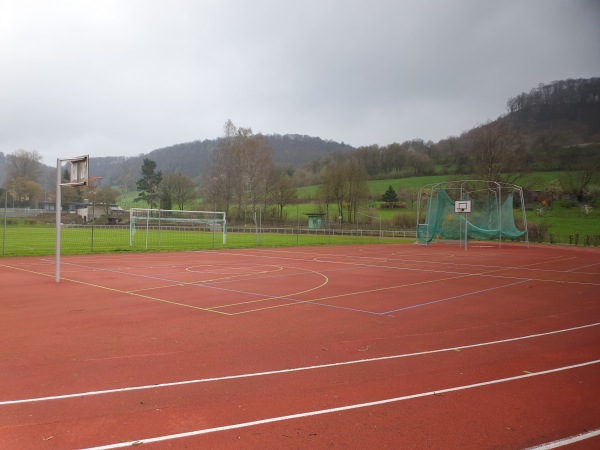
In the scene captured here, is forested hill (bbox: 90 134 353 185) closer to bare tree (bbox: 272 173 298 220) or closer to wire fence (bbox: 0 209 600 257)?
bare tree (bbox: 272 173 298 220)

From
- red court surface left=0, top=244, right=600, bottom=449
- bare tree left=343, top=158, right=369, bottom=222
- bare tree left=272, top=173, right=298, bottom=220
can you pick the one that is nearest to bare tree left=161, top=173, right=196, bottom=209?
bare tree left=272, top=173, right=298, bottom=220

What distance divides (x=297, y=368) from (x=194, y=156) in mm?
104653

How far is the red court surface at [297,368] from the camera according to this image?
364cm

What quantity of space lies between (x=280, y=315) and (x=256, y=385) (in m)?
3.69

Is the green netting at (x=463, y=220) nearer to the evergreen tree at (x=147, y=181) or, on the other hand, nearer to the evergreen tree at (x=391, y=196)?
the evergreen tree at (x=391, y=196)

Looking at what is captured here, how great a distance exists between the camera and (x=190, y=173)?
318ft

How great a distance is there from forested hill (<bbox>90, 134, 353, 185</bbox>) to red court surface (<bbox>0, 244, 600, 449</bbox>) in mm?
86476

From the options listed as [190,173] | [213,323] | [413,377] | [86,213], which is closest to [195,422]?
[413,377]

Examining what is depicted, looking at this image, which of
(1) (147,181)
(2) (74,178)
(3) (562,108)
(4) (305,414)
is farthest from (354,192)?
(4) (305,414)

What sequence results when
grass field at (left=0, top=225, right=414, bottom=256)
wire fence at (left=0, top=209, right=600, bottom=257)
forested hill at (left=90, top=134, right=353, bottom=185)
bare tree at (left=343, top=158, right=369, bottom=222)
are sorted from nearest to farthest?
grass field at (left=0, top=225, right=414, bottom=256), wire fence at (left=0, top=209, right=600, bottom=257), bare tree at (left=343, top=158, right=369, bottom=222), forested hill at (left=90, top=134, right=353, bottom=185)

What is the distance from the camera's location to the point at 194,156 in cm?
10506

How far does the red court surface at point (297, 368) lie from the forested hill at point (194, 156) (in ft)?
284

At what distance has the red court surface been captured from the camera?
3645 millimetres

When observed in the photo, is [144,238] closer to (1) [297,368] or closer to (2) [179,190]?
(1) [297,368]
